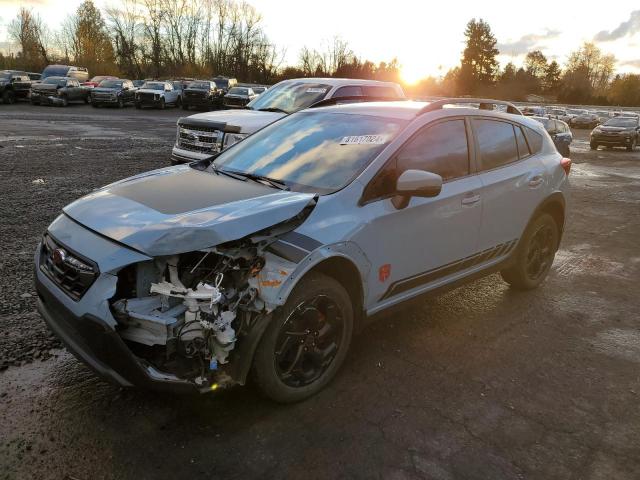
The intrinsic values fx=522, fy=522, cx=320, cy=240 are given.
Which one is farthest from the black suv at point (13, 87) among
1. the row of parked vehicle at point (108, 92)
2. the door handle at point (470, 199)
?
the door handle at point (470, 199)

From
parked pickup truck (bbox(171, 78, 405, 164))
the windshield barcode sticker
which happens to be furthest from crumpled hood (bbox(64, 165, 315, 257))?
parked pickup truck (bbox(171, 78, 405, 164))

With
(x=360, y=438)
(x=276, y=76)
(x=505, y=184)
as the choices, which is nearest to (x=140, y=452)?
(x=360, y=438)

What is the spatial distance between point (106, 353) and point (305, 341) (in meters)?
1.11

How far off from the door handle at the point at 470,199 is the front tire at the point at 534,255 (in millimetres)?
989

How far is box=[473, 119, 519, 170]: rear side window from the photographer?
427 cm

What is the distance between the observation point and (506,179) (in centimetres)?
438

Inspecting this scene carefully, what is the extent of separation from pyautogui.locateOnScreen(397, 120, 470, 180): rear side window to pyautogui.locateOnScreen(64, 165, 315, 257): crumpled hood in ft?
2.96

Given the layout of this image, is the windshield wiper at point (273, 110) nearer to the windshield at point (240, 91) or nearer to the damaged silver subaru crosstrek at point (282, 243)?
the damaged silver subaru crosstrek at point (282, 243)

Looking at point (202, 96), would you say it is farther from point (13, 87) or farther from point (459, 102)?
point (459, 102)

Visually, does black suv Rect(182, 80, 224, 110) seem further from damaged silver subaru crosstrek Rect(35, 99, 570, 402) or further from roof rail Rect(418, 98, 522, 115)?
damaged silver subaru crosstrek Rect(35, 99, 570, 402)

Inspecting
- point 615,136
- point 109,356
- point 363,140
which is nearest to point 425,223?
point 363,140

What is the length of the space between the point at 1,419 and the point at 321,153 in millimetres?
2558

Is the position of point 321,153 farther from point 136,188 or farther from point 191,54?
point 191,54

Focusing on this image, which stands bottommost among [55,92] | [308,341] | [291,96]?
[308,341]
